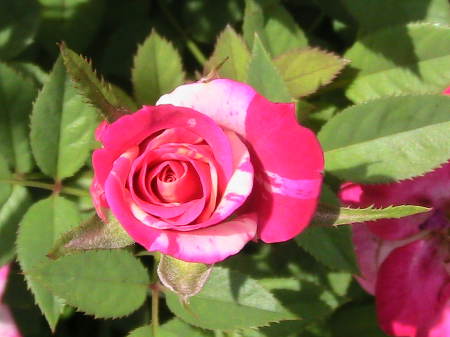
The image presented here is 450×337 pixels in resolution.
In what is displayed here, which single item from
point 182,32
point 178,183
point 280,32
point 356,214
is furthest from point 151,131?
point 182,32

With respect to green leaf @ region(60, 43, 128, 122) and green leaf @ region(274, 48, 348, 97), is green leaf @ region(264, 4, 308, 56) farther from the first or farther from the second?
green leaf @ region(60, 43, 128, 122)

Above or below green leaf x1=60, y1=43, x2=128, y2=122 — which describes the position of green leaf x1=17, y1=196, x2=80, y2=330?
below

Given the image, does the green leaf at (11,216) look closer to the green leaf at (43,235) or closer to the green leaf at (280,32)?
the green leaf at (43,235)

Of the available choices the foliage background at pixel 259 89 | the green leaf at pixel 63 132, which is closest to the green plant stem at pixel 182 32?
the foliage background at pixel 259 89

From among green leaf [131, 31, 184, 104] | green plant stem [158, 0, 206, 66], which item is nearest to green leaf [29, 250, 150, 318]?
green leaf [131, 31, 184, 104]

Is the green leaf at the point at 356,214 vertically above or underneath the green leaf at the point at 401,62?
above

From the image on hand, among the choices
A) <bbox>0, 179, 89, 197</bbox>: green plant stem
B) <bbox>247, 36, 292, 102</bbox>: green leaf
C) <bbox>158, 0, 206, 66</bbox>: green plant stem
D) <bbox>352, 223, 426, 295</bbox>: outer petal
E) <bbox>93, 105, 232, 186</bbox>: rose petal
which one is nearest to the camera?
<bbox>93, 105, 232, 186</bbox>: rose petal
